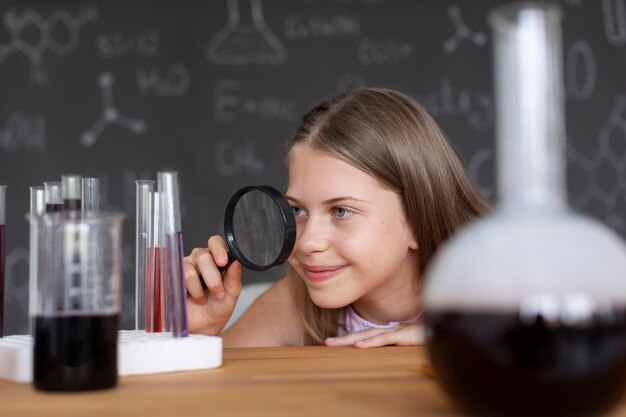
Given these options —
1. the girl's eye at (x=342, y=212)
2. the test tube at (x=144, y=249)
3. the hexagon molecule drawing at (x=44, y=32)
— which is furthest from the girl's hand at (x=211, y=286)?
the hexagon molecule drawing at (x=44, y=32)

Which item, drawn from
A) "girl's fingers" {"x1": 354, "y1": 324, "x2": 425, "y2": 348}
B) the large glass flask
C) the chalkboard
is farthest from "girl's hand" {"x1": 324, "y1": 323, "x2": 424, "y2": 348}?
the chalkboard

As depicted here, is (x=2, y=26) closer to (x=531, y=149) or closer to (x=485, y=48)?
(x=485, y=48)

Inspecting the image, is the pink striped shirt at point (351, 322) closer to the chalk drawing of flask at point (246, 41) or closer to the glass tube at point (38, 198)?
the glass tube at point (38, 198)

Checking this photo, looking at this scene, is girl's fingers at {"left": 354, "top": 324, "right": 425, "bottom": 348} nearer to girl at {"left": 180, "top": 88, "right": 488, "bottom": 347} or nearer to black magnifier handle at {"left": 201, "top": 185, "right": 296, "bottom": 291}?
girl at {"left": 180, "top": 88, "right": 488, "bottom": 347}

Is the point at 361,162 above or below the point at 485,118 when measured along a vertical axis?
below

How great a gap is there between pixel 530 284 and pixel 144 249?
30.5 inches

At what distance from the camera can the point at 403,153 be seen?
1908 mm

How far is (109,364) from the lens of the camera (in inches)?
33.3

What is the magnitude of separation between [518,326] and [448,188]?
1418mm

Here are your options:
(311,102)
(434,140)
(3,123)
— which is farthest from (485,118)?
(3,123)

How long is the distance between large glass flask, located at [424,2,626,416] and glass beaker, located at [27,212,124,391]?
1.17 ft

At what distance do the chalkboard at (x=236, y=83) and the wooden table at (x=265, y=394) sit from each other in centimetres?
218

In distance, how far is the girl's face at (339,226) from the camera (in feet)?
5.93

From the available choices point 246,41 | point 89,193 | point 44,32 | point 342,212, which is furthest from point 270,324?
point 44,32
